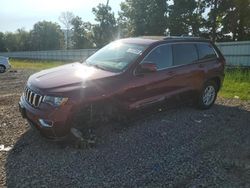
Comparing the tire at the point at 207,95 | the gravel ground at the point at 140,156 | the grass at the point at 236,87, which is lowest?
the gravel ground at the point at 140,156

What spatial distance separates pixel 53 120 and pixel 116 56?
214 centimetres

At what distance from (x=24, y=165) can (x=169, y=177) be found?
2220mm

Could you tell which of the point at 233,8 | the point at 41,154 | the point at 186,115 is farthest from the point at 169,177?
the point at 233,8

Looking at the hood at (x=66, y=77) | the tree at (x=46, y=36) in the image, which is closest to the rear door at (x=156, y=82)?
the hood at (x=66, y=77)

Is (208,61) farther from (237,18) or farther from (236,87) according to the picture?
(237,18)

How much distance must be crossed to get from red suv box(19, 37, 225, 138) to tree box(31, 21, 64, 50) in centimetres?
6963

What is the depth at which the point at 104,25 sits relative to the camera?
57.8 metres

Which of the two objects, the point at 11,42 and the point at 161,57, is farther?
the point at 11,42

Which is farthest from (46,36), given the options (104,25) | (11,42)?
(104,25)

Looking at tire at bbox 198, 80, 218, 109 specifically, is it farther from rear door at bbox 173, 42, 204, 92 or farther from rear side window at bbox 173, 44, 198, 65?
rear side window at bbox 173, 44, 198, 65

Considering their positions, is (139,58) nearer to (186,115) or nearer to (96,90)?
(96,90)

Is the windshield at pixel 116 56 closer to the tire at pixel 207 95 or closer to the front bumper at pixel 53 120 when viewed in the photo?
the front bumper at pixel 53 120

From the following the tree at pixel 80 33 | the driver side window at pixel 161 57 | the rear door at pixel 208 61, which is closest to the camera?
the driver side window at pixel 161 57

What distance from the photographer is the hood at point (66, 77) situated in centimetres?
546
